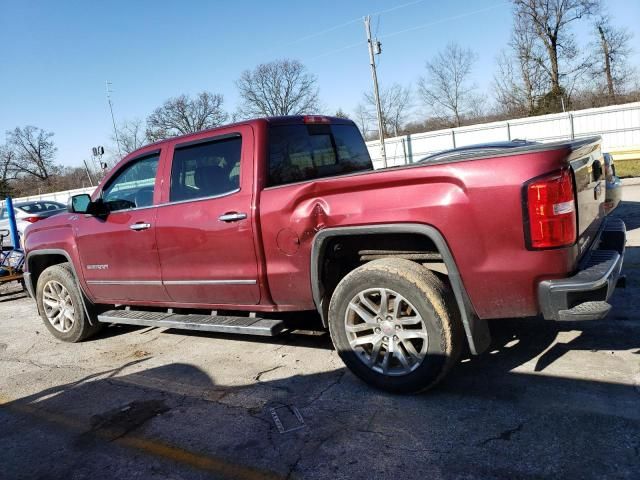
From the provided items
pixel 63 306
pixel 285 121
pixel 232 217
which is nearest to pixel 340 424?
pixel 232 217

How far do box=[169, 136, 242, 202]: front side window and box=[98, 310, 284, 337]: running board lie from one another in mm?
1057

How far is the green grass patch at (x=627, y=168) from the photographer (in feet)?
54.0

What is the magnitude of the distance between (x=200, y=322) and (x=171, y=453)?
1479 millimetres

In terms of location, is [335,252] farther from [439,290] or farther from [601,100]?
[601,100]

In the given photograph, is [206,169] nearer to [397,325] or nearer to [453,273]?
[397,325]

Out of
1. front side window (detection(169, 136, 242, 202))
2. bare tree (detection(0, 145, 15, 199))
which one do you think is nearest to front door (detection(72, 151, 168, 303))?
front side window (detection(169, 136, 242, 202))

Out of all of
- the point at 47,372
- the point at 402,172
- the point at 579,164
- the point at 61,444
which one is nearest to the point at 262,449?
the point at 61,444

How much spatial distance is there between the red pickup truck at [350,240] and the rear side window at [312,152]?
14 millimetres

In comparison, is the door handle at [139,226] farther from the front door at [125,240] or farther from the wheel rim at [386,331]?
the wheel rim at [386,331]

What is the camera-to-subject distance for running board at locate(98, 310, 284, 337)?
157 inches

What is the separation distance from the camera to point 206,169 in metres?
4.39

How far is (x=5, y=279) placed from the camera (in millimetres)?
8578

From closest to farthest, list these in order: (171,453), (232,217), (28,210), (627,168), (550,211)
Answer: (550,211), (171,453), (232,217), (28,210), (627,168)

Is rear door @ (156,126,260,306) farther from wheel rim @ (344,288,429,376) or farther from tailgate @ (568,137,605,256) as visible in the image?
tailgate @ (568,137,605,256)
